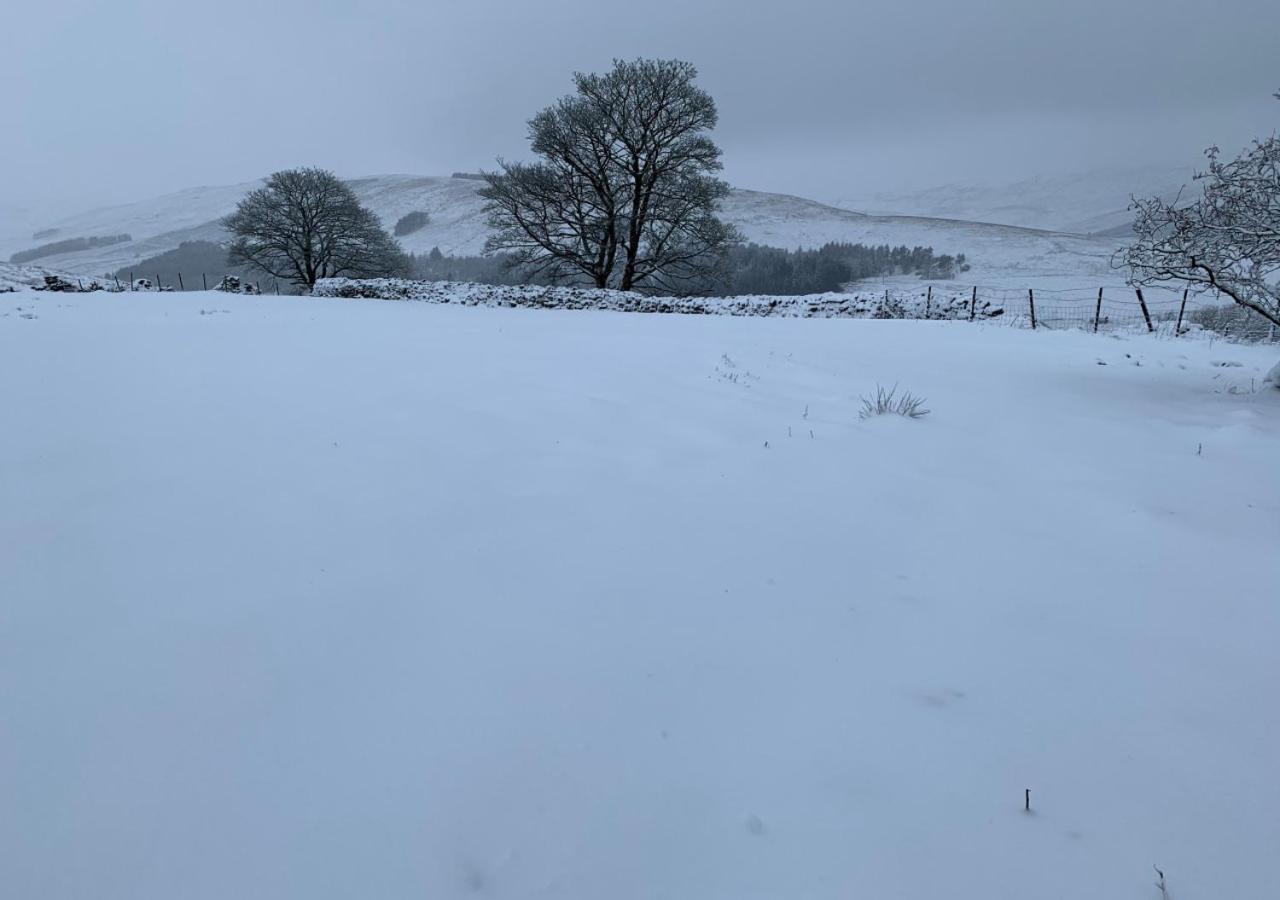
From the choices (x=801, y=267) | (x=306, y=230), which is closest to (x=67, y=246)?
(x=306, y=230)

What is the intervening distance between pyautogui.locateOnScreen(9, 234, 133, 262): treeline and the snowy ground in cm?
15630

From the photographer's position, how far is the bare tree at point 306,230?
28.3m

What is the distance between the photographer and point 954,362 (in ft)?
24.7

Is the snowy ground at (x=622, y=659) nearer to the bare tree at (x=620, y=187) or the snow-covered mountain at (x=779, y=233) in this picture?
the bare tree at (x=620, y=187)

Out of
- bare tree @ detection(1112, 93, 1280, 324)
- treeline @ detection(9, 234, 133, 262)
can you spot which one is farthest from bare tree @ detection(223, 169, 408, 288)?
treeline @ detection(9, 234, 133, 262)

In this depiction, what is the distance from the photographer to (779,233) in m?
77.0

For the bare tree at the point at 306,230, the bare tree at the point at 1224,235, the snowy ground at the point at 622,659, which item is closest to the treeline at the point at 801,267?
the bare tree at the point at 306,230

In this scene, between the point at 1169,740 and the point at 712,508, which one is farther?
the point at 712,508

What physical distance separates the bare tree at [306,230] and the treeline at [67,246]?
4857 inches

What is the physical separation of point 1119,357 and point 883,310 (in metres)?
8.56

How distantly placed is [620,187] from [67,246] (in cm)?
15010

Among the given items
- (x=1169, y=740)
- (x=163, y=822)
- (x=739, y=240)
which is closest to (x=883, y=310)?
(x=739, y=240)

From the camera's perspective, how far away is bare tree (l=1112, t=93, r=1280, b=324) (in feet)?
17.7

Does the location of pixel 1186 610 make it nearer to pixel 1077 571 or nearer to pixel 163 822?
pixel 1077 571
